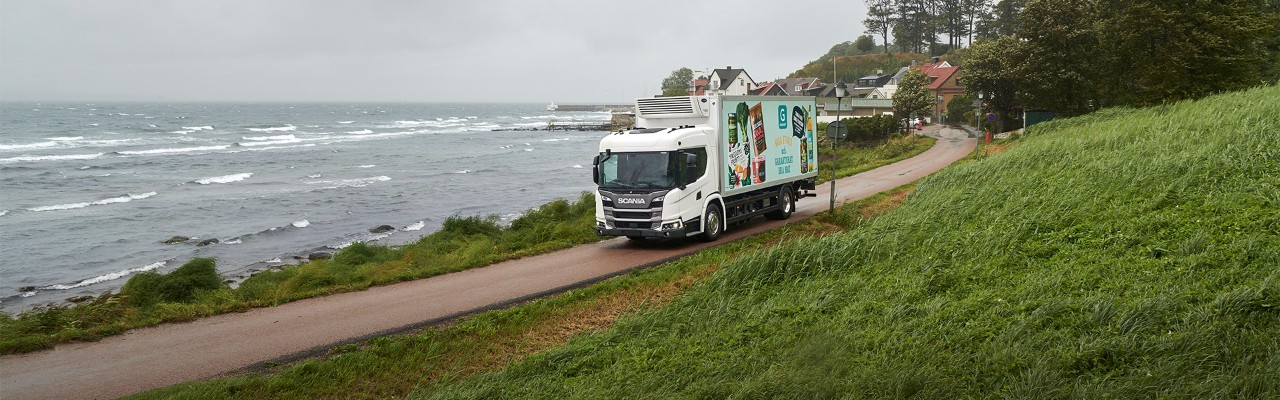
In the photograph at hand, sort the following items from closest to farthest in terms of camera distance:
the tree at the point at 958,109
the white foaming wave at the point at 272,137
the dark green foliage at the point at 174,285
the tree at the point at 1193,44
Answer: the dark green foliage at the point at 174,285
the tree at the point at 1193,44
the tree at the point at 958,109
the white foaming wave at the point at 272,137

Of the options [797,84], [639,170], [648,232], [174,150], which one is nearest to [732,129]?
[639,170]

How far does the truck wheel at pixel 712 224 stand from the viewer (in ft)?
62.3

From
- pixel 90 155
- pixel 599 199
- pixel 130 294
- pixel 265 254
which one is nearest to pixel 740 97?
pixel 599 199

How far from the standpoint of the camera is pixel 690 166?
58.6 ft

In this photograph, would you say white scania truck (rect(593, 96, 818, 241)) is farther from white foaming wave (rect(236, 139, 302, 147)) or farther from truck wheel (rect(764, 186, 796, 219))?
white foaming wave (rect(236, 139, 302, 147))

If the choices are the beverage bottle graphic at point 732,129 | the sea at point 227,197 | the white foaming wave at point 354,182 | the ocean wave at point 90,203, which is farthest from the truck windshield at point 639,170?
the white foaming wave at point 354,182

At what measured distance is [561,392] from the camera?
870 cm

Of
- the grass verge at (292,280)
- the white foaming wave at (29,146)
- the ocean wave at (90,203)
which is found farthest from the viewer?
the white foaming wave at (29,146)

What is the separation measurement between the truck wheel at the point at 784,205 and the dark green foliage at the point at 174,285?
13161 millimetres

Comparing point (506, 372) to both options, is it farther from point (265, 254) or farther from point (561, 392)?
point (265, 254)

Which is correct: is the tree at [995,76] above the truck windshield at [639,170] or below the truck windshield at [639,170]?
above

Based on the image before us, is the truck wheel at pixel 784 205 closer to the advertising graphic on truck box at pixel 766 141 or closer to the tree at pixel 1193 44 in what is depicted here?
the advertising graphic on truck box at pixel 766 141

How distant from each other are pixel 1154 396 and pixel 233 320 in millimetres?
12231

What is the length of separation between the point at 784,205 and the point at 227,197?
1262 inches
